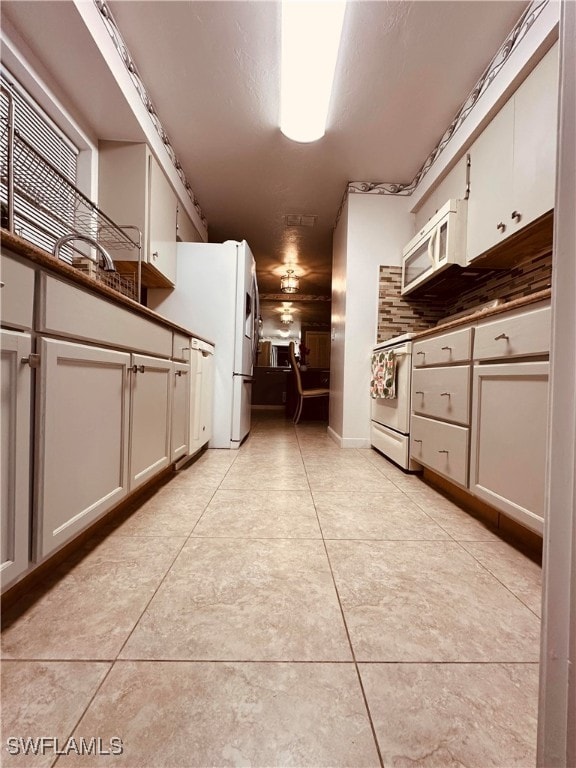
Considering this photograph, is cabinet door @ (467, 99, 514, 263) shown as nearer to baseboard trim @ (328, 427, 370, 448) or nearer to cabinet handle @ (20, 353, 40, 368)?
baseboard trim @ (328, 427, 370, 448)

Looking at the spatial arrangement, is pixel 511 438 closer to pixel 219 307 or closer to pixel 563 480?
pixel 563 480

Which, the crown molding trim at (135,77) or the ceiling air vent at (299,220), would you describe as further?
the ceiling air vent at (299,220)

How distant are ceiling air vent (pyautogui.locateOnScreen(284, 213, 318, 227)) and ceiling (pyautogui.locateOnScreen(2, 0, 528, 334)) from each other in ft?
1.75

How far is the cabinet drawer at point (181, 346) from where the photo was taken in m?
1.83

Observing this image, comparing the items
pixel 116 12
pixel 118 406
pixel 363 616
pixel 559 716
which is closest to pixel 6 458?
pixel 118 406

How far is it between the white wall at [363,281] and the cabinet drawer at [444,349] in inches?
35.9

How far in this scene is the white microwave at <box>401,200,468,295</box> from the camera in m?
2.14

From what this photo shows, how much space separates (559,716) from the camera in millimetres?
368

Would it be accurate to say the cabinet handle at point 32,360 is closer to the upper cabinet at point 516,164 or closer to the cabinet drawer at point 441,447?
the cabinet drawer at point 441,447

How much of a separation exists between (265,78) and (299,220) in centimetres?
182

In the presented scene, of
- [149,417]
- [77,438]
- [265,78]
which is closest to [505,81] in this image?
[265,78]

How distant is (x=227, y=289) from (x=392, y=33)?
1.76 meters

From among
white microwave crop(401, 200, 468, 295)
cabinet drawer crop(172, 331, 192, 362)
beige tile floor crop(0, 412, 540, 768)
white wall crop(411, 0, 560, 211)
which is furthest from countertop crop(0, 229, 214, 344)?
white wall crop(411, 0, 560, 211)

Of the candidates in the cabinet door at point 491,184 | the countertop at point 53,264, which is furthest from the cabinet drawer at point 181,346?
the cabinet door at point 491,184
